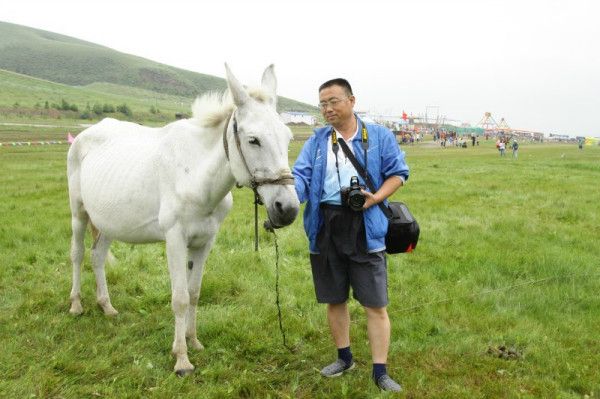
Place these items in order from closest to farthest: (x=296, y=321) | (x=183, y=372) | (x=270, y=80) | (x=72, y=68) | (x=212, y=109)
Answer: (x=270, y=80) < (x=212, y=109) < (x=183, y=372) < (x=296, y=321) < (x=72, y=68)

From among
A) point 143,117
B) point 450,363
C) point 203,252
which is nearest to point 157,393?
point 203,252

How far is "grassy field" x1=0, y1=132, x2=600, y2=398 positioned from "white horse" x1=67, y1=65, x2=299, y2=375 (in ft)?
1.45

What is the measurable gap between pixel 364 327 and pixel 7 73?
155m

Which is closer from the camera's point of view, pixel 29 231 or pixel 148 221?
pixel 148 221

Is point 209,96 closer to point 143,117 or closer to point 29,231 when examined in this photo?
point 29,231

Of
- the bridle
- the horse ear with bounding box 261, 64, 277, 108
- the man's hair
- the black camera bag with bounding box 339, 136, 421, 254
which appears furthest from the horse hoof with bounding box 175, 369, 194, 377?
the man's hair

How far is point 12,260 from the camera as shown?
6.91 metres

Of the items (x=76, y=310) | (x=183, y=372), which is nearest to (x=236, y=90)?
(x=183, y=372)

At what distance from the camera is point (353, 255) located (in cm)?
369

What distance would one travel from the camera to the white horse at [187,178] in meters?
3.27

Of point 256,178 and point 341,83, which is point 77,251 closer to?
point 256,178

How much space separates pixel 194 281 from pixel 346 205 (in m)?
1.83

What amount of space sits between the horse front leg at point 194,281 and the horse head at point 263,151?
49.1 inches

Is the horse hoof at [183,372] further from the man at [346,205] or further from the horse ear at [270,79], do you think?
the horse ear at [270,79]
